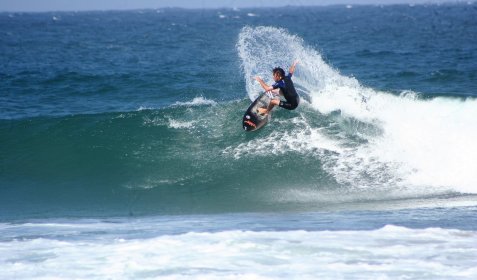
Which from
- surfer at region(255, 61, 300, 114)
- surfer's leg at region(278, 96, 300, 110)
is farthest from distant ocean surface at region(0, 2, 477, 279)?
surfer at region(255, 61, 300, 114)

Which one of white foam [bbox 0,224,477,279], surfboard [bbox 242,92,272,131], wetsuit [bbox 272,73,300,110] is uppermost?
wetsuit [bbox 272,73,300,110]

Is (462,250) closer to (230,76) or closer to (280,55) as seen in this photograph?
(280,55)

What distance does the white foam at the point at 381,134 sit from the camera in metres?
14.2

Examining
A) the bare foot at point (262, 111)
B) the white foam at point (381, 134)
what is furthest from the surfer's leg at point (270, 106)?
the white foam at point (381, 134)

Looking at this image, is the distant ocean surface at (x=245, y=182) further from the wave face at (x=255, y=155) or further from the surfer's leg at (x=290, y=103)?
the surfer's leg at (x=290, y=103)

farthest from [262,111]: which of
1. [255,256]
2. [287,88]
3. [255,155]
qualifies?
[255,256]

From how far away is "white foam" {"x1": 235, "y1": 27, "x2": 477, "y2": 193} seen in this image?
1422cm

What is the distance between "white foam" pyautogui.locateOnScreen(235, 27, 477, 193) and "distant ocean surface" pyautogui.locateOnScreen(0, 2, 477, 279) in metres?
0.04

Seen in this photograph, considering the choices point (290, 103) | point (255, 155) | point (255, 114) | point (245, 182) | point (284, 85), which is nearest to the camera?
point (284, 85)

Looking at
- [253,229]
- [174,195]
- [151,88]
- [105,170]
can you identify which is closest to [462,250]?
[253,229]

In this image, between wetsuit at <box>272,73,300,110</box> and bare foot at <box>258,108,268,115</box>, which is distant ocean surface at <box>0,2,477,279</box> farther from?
wetsuit at <box>272,73,300,110</box>

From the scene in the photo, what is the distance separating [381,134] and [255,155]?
3003mm

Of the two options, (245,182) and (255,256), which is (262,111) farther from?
(255,256)

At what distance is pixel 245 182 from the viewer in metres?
14.6
